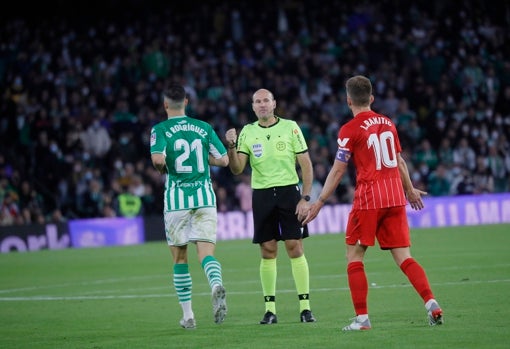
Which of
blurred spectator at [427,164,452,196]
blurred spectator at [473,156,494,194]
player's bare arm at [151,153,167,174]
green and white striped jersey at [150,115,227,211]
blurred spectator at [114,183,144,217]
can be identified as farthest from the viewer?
blurred spectator at [473,156,494,194]

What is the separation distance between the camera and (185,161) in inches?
451

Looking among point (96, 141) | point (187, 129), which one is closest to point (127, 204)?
point (96, 141)

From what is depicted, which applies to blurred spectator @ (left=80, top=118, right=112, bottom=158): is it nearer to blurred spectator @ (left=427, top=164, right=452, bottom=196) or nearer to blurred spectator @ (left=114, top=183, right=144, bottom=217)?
blurred spectator @ (left=114, top=183, right=144, bottom=217)

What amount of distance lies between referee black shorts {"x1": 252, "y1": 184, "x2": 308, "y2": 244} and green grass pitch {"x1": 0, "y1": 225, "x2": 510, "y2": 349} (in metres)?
0.93

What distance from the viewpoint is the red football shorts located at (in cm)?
1020

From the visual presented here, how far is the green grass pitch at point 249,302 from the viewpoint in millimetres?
9938

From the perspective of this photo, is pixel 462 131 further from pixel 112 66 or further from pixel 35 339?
pixel 35 339

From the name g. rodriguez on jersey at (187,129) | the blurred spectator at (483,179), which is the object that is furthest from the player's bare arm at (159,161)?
the blurred spectator at (483,179)

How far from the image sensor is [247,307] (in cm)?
1345

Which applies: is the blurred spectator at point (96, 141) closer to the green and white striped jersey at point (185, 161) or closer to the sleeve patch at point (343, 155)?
the green and white striped jersey at point (185, 161)

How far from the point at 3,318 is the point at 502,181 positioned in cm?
2281

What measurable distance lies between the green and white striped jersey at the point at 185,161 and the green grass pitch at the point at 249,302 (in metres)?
1.35

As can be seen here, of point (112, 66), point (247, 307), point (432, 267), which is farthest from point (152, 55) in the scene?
point (247, 307)

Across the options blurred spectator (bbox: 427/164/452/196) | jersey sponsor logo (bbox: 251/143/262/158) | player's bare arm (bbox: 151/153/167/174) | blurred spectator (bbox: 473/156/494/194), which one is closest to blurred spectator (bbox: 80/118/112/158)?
blurred spectator (bbox: 427/164/452/196)
